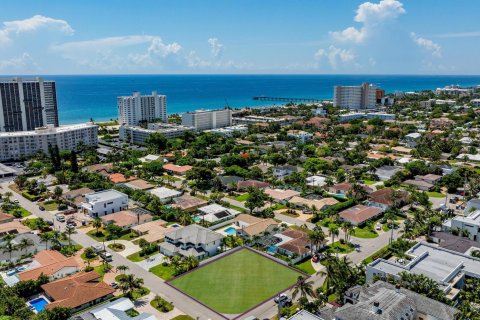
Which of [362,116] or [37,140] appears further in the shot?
[362,116]

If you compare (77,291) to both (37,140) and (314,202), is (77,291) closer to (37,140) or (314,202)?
(314,202)

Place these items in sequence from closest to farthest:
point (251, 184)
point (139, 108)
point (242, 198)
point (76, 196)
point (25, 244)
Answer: point (25, 244), point (76, 196), point (242, 198), point (251, 184), point (139, 108)

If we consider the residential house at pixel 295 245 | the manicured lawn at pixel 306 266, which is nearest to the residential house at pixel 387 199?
the residential house at pixel 295 245

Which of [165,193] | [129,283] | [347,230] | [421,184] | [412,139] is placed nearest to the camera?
[129,283]

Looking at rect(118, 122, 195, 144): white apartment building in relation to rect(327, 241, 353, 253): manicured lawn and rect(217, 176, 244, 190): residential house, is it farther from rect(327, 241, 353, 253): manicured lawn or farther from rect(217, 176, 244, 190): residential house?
rect(327, 241, 353, 253): manicured lawn

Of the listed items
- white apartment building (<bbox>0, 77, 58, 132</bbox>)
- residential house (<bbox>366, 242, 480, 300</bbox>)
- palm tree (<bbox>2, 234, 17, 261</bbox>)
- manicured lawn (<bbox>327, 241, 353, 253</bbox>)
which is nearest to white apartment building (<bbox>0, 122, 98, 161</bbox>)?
white apartment building (<bbox>0, 77, 58, 132</bbox>)

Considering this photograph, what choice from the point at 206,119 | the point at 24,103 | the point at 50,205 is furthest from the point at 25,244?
the point at 206,119
